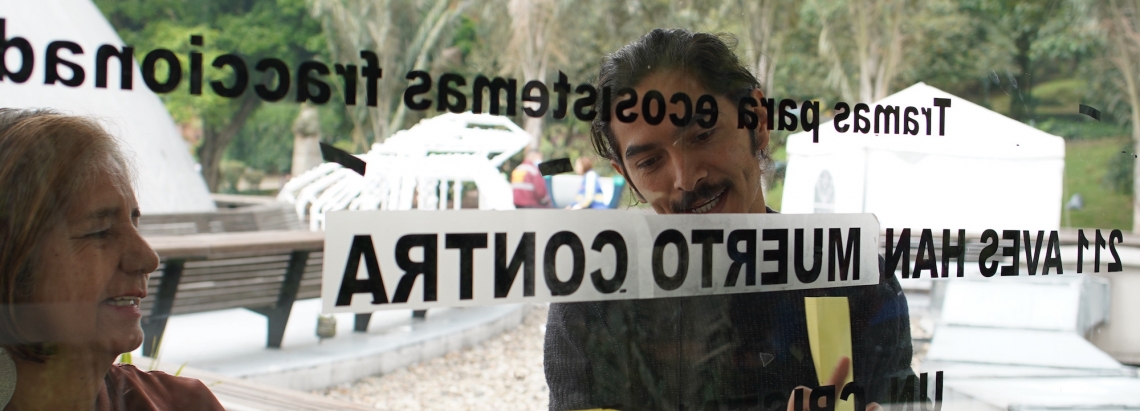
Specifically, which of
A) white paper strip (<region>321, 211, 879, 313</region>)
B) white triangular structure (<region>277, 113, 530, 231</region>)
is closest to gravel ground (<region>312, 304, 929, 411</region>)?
white paper strip (<region>321, 211, 879, 313</region>)

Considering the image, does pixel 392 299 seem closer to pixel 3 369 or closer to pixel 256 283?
pixel 3 369

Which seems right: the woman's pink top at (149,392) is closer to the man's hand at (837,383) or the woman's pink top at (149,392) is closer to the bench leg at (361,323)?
the bench leg at (361,323)

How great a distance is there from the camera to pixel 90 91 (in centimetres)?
82

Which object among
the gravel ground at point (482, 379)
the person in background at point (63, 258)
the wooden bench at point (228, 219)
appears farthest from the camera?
the gravel ground at point (482, 379)

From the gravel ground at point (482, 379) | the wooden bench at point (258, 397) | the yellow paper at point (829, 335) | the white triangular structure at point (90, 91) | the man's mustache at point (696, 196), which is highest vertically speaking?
the white triangular structure at point (90, 91)

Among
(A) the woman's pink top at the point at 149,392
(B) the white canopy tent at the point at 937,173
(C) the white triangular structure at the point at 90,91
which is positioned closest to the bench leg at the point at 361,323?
(A) the woman's pink top at the point at 149,392

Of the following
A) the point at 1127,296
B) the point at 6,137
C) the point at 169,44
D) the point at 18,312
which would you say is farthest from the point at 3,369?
the point at 1127,296

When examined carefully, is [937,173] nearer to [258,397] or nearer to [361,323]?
[361,323]

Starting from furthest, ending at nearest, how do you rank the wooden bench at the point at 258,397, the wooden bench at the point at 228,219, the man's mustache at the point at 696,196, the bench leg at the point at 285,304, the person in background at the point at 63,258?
1. the wooden bench at the point at 258,397
2. the bench leg at the point at 285,304
3. the man's mustache at the point at 696,196
4. the wooden bench at the point at 228,219
5. the person in background at the point at 63,258

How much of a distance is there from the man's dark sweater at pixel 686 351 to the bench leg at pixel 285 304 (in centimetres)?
45

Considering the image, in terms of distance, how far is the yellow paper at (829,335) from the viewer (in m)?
1.25

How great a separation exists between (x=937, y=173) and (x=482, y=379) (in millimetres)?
788

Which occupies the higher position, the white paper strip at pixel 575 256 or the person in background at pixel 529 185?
the person in background at pixel 529 185

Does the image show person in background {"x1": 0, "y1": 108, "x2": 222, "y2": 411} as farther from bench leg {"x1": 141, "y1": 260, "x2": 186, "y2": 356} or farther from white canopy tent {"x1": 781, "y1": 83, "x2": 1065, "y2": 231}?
white canopy tent {"x1": 781, "y1": 83, "x2": 1065, "y2": 231}
